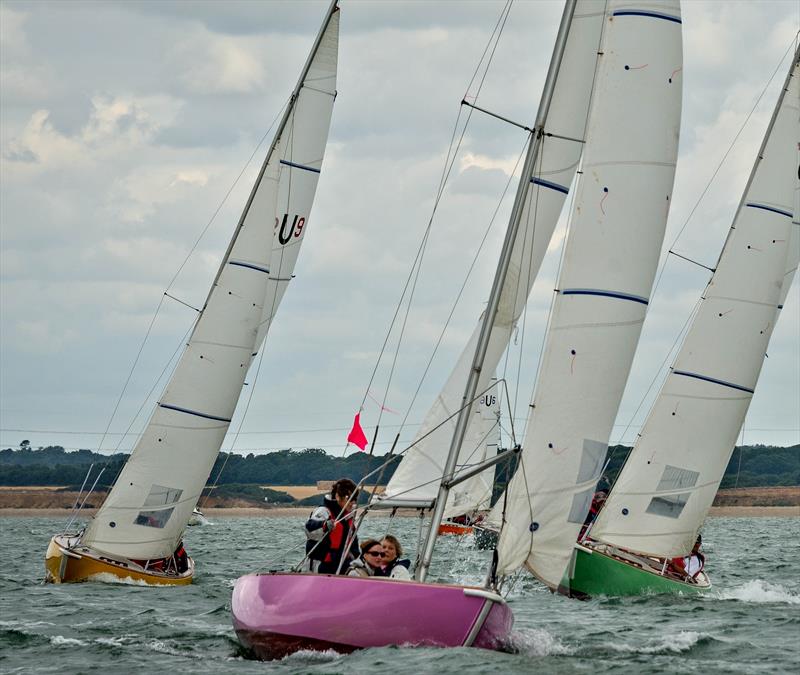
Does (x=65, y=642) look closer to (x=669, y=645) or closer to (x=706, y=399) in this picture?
(x=669, y=645)

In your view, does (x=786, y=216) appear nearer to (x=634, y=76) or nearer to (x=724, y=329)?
(x=724, y=329)

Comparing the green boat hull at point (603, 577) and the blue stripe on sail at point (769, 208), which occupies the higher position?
the blue stripe on sail at point (769, 208)

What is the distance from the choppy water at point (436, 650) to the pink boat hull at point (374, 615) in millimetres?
134

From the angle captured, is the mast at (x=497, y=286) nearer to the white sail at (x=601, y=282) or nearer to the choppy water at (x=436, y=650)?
the white sail at (x=601, y=282)

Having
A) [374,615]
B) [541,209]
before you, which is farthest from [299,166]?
[374,615]

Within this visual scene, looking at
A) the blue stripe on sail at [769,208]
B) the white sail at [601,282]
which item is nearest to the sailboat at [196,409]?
the blue stripe on sail at [769,208]

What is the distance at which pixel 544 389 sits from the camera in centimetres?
1540

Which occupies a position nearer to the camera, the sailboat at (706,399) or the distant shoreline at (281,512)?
the sailboat at (706,399)

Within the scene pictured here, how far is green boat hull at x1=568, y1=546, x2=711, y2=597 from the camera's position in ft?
74.8

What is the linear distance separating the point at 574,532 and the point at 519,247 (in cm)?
322

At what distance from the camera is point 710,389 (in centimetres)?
2409

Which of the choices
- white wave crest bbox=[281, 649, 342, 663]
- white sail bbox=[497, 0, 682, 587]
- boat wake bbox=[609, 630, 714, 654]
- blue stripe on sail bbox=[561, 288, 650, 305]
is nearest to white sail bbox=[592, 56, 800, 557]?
boat wake bbox=[609, 630, 714, 654]

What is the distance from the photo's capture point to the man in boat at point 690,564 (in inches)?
956

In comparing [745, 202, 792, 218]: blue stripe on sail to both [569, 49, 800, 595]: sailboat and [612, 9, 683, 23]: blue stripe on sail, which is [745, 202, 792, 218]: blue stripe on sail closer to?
[569, 49, 800, 595]: sailboat
